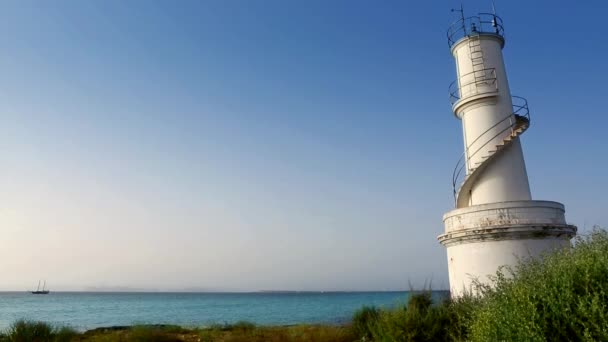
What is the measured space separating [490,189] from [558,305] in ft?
26.7

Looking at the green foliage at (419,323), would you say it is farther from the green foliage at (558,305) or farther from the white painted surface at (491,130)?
the white painted surface at (491,130)

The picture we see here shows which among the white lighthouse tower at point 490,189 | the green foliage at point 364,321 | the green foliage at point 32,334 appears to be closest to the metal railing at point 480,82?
the white lighthouse tower at point 490,189

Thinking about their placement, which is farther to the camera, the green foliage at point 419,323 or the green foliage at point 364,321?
the green foliage at point 364,321

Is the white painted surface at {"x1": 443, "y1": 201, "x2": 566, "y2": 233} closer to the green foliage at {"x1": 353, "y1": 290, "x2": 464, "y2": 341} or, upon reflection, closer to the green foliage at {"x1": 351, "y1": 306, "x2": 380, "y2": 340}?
the green foliage at {"x1": 353, "y1": 290, "x2": 464, "y2": 341}

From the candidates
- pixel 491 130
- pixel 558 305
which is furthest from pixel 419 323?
pixel 491 130

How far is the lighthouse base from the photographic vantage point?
1183 centimetres

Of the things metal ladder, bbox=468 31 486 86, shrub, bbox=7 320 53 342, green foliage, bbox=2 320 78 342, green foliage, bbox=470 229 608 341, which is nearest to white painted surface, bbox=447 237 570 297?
metal ladder, bbox=468 31 486 86

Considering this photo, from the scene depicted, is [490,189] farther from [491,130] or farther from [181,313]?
[181,313]

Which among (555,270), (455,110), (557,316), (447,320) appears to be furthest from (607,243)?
Result: (455,110)

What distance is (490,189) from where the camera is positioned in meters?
13.1

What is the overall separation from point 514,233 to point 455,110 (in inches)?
189

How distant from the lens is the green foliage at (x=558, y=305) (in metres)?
5.07

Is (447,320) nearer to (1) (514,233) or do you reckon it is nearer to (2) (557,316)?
(1) (514,233)

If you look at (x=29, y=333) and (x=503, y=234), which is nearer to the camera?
(x=503, y=234)
